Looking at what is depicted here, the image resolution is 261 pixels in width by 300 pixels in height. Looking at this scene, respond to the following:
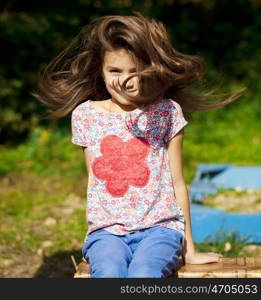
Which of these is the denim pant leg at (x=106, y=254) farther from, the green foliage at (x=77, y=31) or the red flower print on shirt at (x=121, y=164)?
the green foliage at (x=77, y=31)

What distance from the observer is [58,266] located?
157 inches

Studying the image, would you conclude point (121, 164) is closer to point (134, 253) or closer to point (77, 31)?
point (134, 253)

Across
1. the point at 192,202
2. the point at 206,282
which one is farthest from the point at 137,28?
the point at 192,202

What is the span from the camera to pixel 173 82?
9.86ft

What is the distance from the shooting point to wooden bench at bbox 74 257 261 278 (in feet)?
8.93

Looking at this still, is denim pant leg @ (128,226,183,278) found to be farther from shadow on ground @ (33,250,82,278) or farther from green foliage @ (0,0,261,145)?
green foliage @ (0,0,261,145)

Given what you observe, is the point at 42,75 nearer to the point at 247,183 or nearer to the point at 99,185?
the point at 99,185

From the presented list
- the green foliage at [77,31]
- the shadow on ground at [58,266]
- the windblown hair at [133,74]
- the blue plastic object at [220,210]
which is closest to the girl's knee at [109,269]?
the windblown hair at [133,74]

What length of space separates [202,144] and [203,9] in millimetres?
3509

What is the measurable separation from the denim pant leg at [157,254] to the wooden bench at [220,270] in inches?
2.9

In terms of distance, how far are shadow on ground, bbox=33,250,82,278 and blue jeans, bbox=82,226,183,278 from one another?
3.34 feet

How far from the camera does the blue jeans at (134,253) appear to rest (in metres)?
2.61

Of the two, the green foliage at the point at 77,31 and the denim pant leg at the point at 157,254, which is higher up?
the green foliage at the point at 77,31

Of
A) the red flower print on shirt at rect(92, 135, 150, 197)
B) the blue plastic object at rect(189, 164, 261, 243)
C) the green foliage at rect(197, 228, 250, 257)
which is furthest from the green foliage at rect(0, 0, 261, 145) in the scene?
the red flower print on shirt at rect(92, 135, 150, 197)
